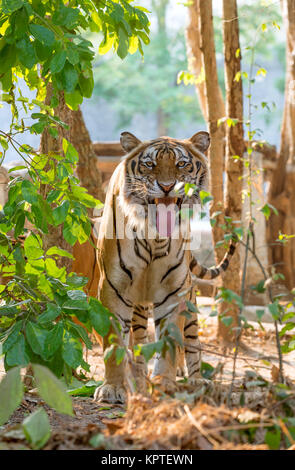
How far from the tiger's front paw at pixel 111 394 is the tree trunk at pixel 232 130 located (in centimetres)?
246

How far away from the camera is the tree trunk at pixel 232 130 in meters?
5.70

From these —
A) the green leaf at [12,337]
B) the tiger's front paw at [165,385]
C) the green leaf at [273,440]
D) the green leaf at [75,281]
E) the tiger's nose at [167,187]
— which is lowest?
the green leaf at [273,440]

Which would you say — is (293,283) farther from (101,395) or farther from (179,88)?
(179,88)

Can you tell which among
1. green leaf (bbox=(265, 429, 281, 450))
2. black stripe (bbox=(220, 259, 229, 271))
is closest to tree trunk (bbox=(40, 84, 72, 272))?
black stripe (bbox=(220, 259, 229, 271))

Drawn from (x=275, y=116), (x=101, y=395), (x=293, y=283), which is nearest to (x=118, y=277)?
(x=101, y=395)

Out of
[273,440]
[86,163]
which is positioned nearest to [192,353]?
[273,440]

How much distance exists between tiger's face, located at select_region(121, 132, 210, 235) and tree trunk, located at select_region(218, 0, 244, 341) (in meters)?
2.06

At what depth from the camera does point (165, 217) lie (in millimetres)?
3500

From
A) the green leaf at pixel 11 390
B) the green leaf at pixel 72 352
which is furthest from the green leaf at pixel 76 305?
the green leaf at pixel 11 390

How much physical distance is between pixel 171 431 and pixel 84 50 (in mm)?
1391

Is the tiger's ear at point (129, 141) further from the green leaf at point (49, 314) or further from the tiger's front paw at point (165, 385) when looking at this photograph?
the tiger's front paw at point (165, 385)

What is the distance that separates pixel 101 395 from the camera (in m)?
3.34

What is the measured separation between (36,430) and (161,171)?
215 cm

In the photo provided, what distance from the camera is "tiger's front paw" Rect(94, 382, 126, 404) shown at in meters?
3.30
